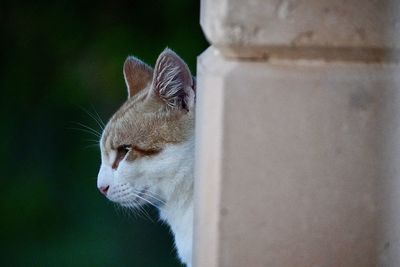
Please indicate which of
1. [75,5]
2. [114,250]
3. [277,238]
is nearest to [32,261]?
[114,250]

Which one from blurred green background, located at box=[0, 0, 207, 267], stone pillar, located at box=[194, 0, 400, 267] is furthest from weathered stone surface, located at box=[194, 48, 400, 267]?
blurred green background, located at box=[0, 0, 207, 267]

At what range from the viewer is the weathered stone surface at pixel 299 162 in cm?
130

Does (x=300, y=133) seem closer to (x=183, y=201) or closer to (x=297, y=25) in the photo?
(x=297, y=25)

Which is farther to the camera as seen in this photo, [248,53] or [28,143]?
[28,143]

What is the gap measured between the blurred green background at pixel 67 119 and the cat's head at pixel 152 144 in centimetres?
129

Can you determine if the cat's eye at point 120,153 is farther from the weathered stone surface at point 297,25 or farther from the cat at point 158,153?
the weathered stone surface at point 297,25

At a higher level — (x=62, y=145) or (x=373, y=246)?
(x=373, y=246)

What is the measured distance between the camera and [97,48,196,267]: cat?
213cm

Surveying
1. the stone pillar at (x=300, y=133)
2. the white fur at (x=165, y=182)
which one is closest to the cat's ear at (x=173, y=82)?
the white fur at (x=165, y=182)

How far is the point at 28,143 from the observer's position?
365 centimetres

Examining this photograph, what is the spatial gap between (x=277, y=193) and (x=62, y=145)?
2.45 metres

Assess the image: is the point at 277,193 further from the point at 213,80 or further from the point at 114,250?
the point at 114,250

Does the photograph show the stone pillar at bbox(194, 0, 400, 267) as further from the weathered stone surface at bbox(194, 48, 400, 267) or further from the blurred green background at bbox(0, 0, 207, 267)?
the blurred green background at bbox(0, 0, 207, 267)

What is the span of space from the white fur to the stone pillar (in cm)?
76
